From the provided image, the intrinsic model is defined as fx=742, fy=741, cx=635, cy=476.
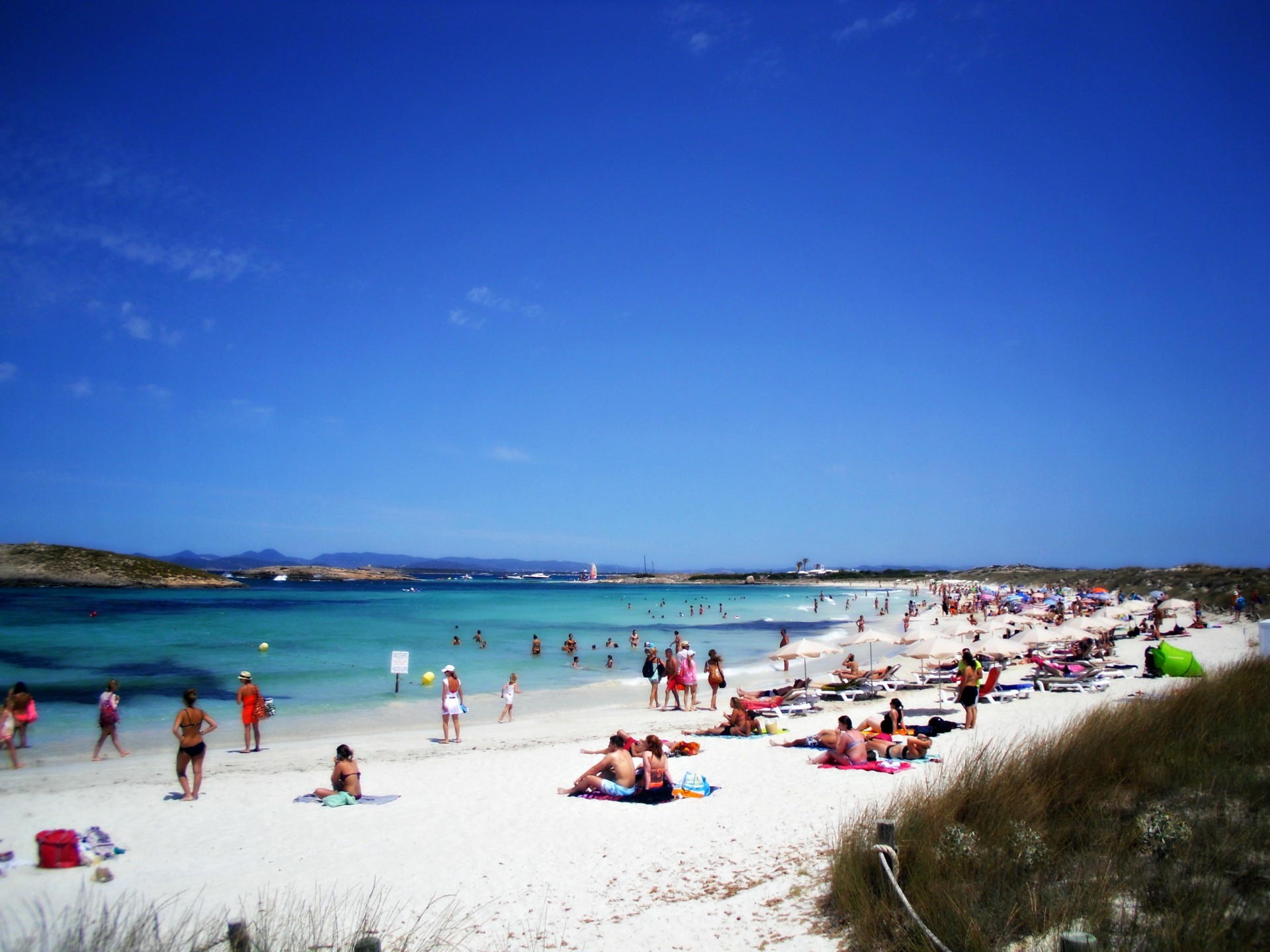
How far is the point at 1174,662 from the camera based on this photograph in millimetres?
16719

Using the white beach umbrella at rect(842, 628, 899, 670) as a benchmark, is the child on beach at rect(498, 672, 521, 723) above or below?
below

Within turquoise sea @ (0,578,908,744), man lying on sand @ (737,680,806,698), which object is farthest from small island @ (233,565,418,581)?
man lying on sand @ (737,680,806,698)

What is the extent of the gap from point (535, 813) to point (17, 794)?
7.47m

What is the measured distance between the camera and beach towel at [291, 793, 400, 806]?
30.9 feet

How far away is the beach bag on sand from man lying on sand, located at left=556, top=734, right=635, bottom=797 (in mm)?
604

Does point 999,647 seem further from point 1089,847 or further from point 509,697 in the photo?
point 1089,847

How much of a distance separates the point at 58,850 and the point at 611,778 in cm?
576

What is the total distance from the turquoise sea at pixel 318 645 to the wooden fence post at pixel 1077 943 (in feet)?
51.8

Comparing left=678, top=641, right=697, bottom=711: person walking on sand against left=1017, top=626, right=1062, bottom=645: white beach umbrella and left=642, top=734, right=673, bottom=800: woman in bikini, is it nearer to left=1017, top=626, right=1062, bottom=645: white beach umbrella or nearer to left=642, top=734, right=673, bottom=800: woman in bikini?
left=642, top=734, right=673, bottom=800: woman in bikini

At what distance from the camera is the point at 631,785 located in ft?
31.3

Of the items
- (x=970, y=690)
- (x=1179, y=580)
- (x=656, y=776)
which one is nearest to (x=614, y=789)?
(x=656, y=776)

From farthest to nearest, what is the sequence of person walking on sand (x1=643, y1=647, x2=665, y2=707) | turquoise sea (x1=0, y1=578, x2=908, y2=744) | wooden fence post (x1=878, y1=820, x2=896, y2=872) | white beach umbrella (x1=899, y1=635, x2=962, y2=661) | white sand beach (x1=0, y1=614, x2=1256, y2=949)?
turquoise sea (x1=0, y1=578, x2=908, y2=744)
person walking on sand (x1=643, y1=647, x2=665, y2=707)
white beach umbrella (x1=899, y1=635, x2=962, y2=661)
white sand beach (x1=0, y1=614, x2=1256, y2=949)
wooden fence post (x1=878, y1=820, x2=896, y2=872)

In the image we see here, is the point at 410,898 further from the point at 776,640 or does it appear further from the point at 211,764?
the point at 776,640

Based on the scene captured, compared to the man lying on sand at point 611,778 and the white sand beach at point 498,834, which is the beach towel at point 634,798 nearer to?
the man lying on sand at point 611,778
